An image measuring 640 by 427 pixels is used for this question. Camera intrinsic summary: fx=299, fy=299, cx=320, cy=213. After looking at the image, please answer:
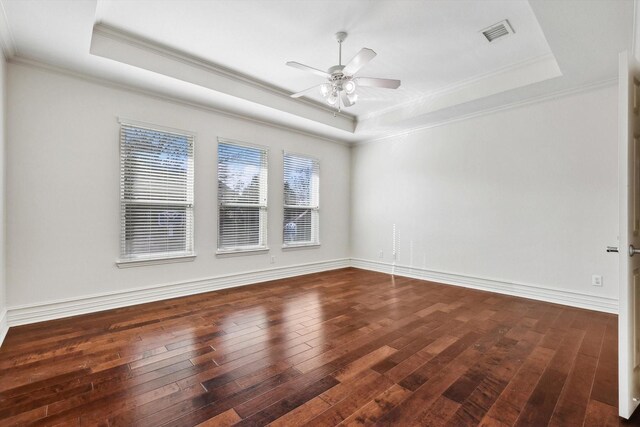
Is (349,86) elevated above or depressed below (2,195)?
above

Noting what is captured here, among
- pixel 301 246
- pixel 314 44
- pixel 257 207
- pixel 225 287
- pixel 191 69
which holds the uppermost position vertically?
pixel 314 44

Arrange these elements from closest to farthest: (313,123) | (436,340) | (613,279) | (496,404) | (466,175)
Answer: (496,404)
(436,340)
(613,279)
(466,175)
(313,123)

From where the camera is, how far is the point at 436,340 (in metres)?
2.69

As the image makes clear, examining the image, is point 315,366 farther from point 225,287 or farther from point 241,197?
point 241,197

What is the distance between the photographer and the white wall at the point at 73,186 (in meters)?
3.05

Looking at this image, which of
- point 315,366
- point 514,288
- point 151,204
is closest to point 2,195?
point 151,204

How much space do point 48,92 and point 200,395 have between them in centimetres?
350

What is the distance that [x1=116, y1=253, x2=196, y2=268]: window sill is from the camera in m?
3.63

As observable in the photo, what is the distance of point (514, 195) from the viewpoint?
4.20 metres

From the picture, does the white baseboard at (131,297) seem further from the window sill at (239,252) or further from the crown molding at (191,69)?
the crown molding at (191,69)

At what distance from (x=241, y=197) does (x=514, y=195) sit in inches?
159

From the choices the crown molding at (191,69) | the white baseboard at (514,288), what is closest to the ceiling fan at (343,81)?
the crown molding at (191,69)

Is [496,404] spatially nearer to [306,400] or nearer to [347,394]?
[347,394]

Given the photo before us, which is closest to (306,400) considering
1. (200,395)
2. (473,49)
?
(200,395)
